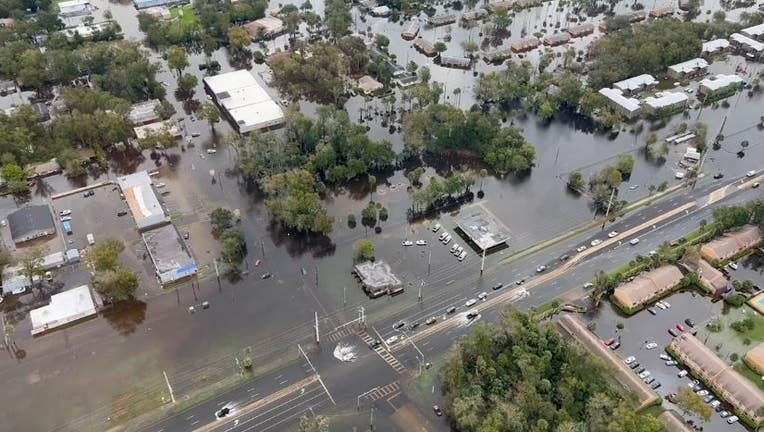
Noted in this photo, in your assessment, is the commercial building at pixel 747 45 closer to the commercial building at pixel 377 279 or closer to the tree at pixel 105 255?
the commercial building at pixel 377 279

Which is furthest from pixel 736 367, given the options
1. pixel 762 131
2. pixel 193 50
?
pixel 193 50

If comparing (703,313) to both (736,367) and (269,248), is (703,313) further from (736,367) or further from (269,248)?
(269,248)

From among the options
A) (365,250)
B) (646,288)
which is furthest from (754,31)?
(365,250)

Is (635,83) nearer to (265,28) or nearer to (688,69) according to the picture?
(688,69)

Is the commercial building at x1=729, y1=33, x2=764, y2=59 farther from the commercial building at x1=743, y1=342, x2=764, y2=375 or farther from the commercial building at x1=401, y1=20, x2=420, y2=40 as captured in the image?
the commercial building at x1=743, y1=342, x2=764, y2=375

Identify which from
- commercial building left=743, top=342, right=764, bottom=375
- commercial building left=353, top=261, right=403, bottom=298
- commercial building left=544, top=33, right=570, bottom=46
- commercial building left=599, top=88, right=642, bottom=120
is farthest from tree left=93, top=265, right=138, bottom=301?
commercial building left=544, top=33, right=570, bottom=46

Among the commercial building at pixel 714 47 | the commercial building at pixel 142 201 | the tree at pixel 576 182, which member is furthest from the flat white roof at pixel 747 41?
the commercial building at pixel 142 201
